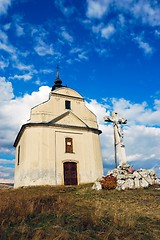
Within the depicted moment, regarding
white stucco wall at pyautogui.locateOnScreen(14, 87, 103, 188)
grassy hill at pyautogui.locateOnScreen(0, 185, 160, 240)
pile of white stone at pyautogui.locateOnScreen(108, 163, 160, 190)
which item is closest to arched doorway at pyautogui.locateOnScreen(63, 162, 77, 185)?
white stucco wall at pyautogui.locateOnScreen(14, 87, 103, 188)

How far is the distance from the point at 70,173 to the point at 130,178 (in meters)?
7.77

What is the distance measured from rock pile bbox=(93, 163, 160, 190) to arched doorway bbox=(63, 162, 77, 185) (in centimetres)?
536

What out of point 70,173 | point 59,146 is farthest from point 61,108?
point 70,173

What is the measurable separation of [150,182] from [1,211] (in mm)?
12138

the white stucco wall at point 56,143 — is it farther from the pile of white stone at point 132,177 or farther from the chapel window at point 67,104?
the pile of white stone at point 132,177

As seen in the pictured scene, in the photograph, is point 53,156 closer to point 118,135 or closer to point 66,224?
point 118,135

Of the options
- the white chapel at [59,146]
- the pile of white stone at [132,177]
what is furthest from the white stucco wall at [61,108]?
the pile of white stone at [132,177]

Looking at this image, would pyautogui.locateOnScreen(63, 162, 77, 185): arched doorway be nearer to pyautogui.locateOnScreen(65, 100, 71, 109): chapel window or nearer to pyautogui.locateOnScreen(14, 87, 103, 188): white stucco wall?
pyautogui.locateOnScreen(14, 87, 103, 188): white stucco wall

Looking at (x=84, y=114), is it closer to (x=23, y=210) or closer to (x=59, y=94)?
(x=59, y=94)

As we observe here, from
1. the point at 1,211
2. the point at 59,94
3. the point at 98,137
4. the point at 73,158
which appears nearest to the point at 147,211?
the point at 1,211

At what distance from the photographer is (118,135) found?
18.6 metres

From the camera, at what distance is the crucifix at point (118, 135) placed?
17.6m

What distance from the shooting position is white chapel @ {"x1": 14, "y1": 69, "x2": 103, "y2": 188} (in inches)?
816

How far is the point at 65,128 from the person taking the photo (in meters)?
23.0
